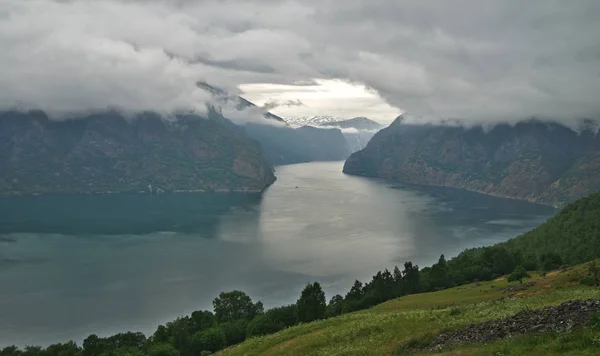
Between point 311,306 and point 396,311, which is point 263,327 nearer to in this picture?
point 311,306

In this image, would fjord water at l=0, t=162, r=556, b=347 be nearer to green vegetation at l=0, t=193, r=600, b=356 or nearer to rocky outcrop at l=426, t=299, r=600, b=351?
green vegetation at l=0, t=193, r=600, b=356

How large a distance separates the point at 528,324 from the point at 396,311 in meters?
25.3

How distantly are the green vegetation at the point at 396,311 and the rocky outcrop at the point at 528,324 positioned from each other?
1.17m

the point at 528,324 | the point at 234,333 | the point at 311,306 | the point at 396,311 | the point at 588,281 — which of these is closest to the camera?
the point at 528,324

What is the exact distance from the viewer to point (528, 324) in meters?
22.3

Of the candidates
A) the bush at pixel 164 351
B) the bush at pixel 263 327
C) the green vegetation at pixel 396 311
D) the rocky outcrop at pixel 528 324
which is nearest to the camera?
the rocky outcrop at pixel 528 324

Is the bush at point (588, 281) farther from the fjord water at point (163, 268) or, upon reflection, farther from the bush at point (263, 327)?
the fjord water at point (163, 268)

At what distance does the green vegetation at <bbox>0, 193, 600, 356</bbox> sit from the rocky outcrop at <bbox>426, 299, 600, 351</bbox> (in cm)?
117

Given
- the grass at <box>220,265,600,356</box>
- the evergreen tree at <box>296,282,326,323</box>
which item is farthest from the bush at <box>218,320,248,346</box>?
the grass at <box>220,265,600,356</box>

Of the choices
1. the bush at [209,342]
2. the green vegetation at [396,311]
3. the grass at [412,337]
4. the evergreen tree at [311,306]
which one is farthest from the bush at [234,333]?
the grass at [412,337]

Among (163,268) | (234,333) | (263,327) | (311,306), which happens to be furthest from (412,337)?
(163,268)

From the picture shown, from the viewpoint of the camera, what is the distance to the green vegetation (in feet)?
100

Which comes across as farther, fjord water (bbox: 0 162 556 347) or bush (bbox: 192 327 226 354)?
fjord water (bbox: 0 162 556 347)

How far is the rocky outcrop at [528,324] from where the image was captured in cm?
2111
